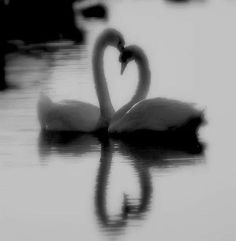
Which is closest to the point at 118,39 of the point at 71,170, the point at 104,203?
the point at 71,170

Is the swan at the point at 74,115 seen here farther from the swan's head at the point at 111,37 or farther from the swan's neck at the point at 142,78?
the swan's neck at the point at 142,78

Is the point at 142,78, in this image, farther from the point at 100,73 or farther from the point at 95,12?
the point at 95,12

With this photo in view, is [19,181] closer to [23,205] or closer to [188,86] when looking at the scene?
[23,205]

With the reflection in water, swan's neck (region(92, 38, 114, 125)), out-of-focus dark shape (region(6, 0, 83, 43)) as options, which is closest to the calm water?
the reflection in water

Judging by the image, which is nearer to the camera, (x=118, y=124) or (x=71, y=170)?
(x=71, y=170)

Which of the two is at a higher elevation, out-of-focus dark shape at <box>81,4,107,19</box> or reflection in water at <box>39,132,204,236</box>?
reflection in water at <box>39,132,204,236</box>

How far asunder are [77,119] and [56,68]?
6.91 metres

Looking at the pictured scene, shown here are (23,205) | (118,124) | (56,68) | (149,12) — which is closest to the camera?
(23,205)

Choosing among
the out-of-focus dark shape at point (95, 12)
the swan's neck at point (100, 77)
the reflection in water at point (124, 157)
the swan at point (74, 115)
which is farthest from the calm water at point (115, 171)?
the out-of-focus dark shape at point (95, 12)

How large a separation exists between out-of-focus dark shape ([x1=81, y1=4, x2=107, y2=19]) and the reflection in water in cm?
2123

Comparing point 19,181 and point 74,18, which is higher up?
point 19,181

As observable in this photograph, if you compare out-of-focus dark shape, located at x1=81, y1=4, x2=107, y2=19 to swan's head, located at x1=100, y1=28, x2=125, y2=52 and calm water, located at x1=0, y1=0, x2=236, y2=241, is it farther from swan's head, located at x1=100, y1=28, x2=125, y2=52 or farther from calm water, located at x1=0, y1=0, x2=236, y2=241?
swan's head, located at x1=100, y1=28, x2=125, y2=52

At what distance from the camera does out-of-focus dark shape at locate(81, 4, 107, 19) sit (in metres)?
33.9

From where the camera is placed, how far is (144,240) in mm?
7312
